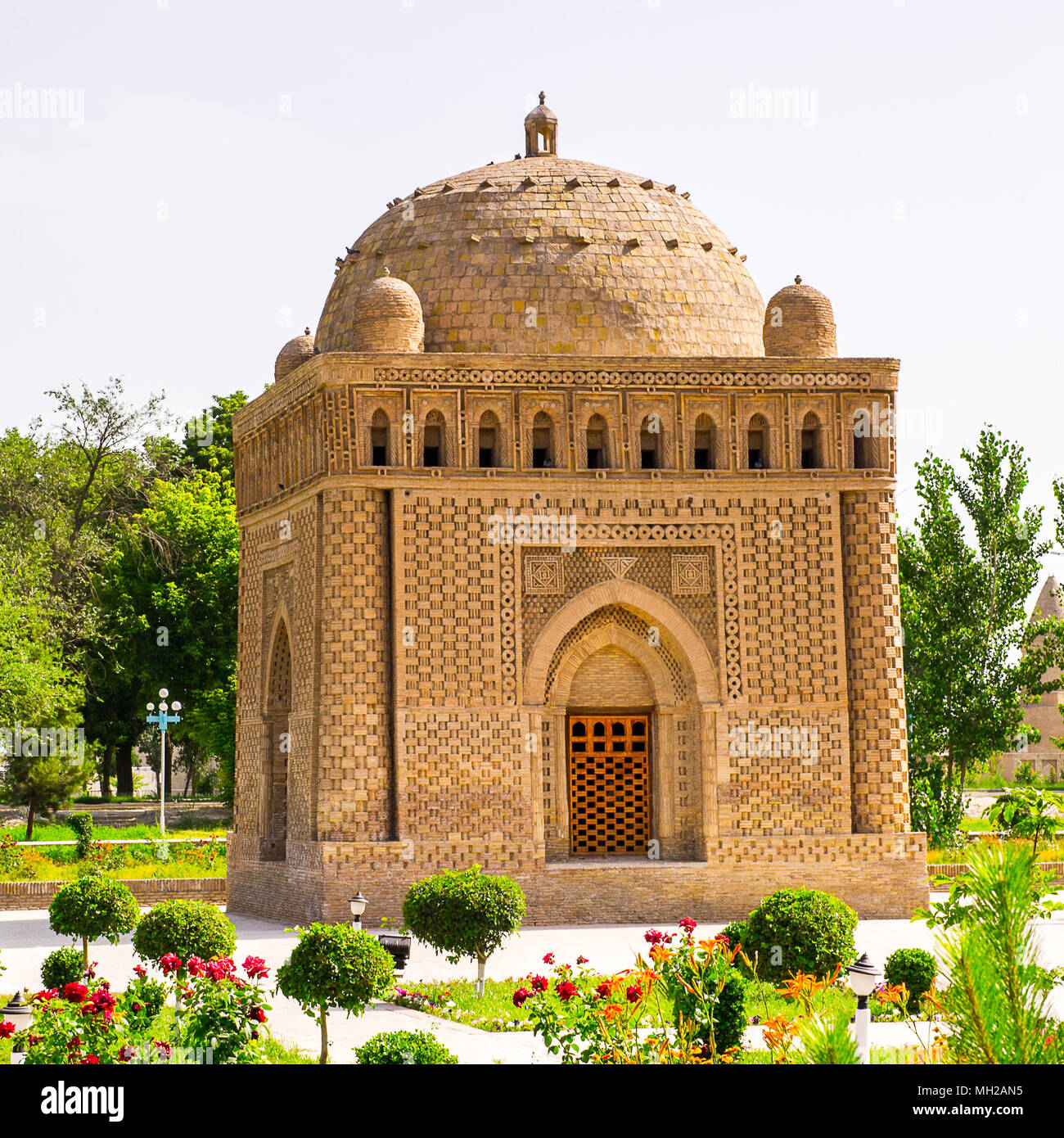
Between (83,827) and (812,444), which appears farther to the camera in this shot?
(83,827)

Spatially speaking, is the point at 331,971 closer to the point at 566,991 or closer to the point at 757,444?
the point at 566,991

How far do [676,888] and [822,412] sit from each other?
6120 mm

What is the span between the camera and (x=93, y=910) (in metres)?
14.1

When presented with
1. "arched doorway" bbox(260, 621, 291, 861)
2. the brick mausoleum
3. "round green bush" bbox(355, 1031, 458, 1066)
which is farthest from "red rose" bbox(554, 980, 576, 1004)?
"arched doorway" bbox(260, 621, 291, 861)

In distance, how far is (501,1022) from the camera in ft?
40.2

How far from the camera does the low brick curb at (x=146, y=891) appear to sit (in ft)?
76.2

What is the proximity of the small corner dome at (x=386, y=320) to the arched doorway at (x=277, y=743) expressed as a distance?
13.8ft

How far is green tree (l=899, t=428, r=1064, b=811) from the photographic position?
2900cm

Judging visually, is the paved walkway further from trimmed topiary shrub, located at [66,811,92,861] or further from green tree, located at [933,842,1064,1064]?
trimmed topiary shrub, located at [66,811,92,861]

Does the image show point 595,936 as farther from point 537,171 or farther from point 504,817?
point 537,171

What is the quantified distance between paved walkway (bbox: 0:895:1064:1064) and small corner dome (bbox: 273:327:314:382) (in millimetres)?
7658

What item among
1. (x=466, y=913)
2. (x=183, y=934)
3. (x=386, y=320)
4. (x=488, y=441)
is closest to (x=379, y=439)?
(x=488, y=441)

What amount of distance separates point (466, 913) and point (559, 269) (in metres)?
10.0
